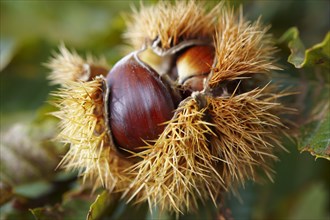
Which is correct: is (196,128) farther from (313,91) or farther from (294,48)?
(313,91)

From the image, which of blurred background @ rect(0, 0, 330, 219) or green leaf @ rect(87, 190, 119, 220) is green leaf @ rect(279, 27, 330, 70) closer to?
blurred background @ rect(0, 0, 330, 219)

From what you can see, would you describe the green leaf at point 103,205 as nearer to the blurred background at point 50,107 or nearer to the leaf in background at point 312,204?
the blurred background at point 50,107

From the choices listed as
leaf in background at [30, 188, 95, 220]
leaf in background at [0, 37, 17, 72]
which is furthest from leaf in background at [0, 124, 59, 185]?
leaf in background at [0, 37, 17, 72]

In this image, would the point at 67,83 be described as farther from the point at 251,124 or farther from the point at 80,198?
the point at 251,124

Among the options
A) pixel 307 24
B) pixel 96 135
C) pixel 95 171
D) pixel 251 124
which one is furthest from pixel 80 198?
pixel 307 24

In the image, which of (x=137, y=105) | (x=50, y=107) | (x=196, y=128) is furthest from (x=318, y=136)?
(x=50, y=107)

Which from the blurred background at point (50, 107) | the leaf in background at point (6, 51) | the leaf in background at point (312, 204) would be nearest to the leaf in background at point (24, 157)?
the blurred background at point (50, 107)
